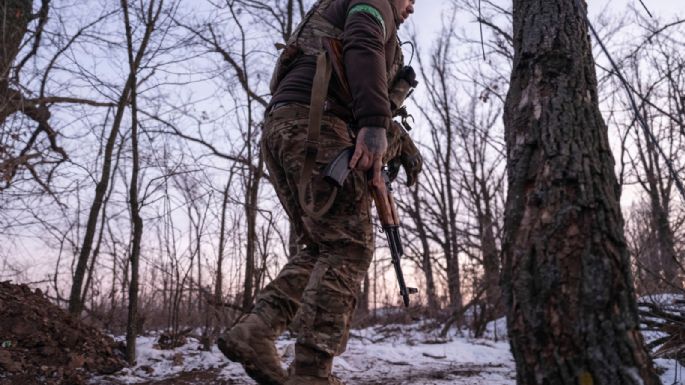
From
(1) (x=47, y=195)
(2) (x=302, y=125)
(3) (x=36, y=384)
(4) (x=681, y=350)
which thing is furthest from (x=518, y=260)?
(1) (x=47, y=195)

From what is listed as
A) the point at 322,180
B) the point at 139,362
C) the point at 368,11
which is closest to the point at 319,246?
the point at 322,180

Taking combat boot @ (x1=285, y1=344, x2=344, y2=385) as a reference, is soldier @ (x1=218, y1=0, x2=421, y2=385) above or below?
above

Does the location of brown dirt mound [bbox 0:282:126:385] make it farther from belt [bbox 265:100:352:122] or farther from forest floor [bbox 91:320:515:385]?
belt [bbox 265:100:352:122]

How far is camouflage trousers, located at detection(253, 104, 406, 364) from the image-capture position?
1864 mm

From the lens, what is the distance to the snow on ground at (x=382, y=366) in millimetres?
3004

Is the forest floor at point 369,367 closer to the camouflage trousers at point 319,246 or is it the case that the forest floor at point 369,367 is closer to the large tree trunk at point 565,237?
the camouflage trousers at point 319,246

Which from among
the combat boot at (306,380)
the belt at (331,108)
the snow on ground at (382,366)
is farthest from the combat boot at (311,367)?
the snow on ground at (382,366)

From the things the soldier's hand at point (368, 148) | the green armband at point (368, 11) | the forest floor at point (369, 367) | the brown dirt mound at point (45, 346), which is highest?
the green armband at point (368, 11)

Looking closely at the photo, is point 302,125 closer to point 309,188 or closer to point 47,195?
point 309,188

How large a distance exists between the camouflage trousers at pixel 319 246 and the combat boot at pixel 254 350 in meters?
0.07

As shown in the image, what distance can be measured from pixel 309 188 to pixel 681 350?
1.97 m

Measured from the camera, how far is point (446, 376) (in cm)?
321

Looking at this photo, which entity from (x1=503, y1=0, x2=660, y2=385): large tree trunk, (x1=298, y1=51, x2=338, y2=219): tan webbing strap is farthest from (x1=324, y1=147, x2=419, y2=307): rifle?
(x1=503, y1=0, x2=660, y2=385): large tree trunk

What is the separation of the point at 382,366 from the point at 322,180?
221 cm
